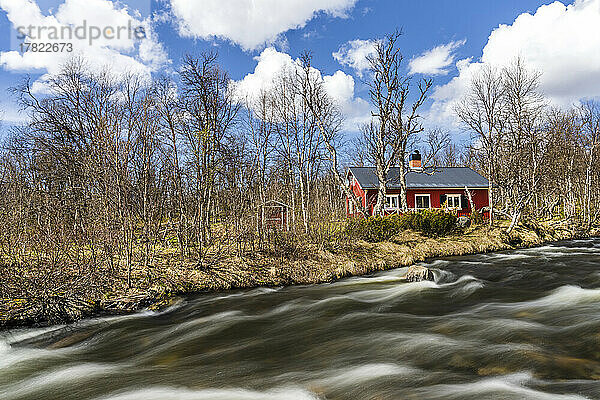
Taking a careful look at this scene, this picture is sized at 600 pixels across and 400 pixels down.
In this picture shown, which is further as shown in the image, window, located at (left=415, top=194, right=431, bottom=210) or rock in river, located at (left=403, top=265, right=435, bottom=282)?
window, located at (left=415, top=194, right=431, bottom=210)

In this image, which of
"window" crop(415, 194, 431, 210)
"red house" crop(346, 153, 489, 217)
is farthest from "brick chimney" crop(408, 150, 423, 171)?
"window" crop(415, 194, 431, 210)

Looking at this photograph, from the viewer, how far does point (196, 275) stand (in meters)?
12.9

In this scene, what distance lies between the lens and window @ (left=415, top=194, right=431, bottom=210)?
33031 millimetres

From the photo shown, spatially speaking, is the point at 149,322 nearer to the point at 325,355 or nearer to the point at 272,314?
the point at 272,314

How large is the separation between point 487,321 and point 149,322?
7376mm

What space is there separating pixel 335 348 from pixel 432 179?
2923cm

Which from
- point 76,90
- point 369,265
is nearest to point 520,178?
point 369,265

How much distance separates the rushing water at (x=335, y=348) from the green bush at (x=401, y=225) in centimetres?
689

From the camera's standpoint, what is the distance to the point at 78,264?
36.6ft

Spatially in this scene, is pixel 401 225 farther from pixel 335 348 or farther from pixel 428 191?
pixel 335 348

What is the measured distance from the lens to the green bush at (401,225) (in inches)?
747

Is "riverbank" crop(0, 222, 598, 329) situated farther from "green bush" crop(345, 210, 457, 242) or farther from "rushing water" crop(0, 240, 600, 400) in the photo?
"rushing water" crop(0, 240, 600, 400)

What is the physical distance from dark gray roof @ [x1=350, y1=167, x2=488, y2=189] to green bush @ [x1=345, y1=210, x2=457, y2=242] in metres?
10.6

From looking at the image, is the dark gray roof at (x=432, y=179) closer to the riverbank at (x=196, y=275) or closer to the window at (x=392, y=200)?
the window at (x=392, y=200)
